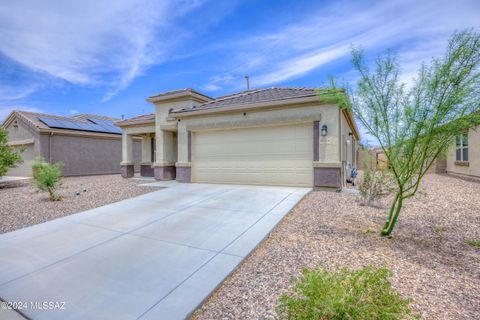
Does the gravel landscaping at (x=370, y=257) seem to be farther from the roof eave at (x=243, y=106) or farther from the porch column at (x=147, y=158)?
the porch column at (x=147, y=158)

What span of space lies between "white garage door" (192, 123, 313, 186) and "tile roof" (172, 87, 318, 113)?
46.2 inches

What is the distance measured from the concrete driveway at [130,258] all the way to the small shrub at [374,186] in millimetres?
2087

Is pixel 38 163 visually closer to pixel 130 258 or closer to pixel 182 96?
pixel 182 96

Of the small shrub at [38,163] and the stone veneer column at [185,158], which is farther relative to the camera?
the stone veneer column at [185,158]

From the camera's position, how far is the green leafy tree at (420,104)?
365cm

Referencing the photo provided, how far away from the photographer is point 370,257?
371 cm

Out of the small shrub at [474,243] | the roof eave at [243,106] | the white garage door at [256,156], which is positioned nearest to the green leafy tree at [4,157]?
the roof eave at [243,106]

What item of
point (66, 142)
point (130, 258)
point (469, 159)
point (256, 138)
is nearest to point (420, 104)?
point (130, 258)

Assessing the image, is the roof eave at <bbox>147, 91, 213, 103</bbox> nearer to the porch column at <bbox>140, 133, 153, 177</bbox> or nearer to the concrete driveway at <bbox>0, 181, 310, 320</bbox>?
the porch column at <bbox>140, 133, 153, 177</bbox>

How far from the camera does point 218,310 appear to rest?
8.86 feet

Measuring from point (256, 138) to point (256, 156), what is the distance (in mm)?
776

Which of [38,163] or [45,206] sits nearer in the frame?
[45,206]

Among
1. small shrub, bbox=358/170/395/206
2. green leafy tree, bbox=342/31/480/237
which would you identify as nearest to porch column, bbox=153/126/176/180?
small shrub, bbox=358/170/395/206

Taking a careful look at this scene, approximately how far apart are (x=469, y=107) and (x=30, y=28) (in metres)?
13.1
